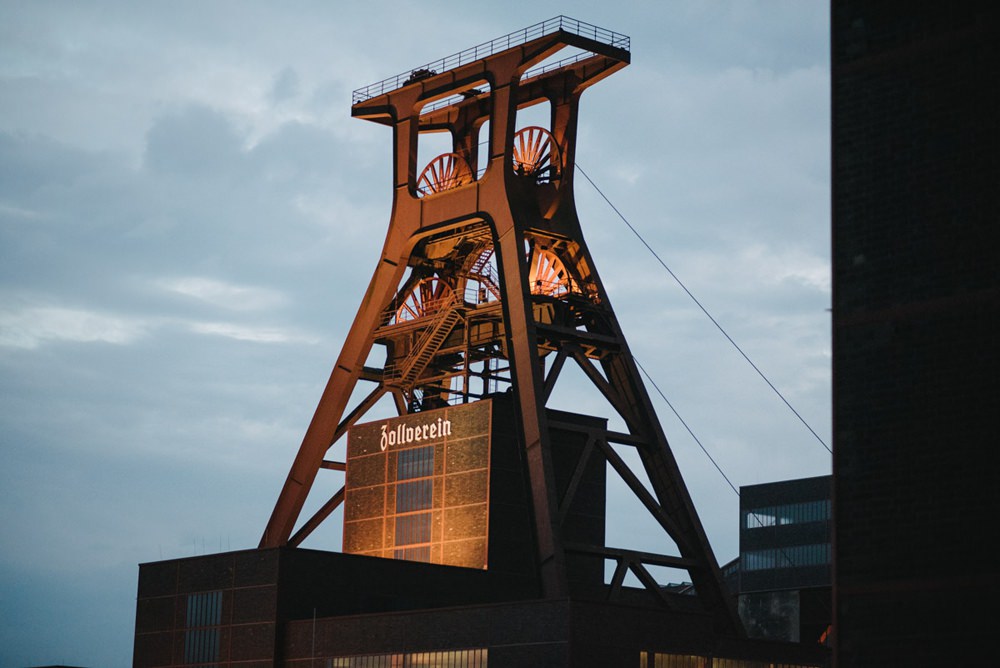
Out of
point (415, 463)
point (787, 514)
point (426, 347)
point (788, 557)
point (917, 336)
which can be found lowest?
point (917, 336)

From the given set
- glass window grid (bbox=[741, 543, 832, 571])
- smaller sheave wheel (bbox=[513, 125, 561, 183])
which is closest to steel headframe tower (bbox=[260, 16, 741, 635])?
smaller sheave wheel (bbox=[513, 125, 561, 183])

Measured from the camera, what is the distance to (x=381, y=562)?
188 feet

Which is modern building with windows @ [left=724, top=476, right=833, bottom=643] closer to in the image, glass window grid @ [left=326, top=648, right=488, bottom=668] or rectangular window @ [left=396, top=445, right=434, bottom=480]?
rectangular window @ [left=396, top=445, right=434, bottom=480]

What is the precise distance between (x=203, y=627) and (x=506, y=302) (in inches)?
622

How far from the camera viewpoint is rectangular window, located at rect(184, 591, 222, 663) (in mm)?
57188

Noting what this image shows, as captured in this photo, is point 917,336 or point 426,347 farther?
point 426,347

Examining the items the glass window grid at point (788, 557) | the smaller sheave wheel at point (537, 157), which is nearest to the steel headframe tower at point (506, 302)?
the smaller sheave wheel at point (537, 157)

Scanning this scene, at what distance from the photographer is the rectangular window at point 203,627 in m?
57.2

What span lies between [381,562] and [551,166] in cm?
1609

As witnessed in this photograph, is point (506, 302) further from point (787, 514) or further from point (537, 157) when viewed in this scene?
point (787, 514)

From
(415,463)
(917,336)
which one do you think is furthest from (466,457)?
(917,336)

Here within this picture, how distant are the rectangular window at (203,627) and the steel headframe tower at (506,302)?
582 cm

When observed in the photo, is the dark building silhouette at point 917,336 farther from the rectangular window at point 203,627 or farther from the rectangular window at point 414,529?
the rectangular window at point 203,627

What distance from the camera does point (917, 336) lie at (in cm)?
2631
